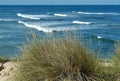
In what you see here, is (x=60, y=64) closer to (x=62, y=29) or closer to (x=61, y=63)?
(x=61, y=63)

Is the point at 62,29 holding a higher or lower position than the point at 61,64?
lower

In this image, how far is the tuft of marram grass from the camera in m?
5.79

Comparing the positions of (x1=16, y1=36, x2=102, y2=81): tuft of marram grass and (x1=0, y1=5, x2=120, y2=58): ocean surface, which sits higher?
(x1=16, y1=36, x2=102, y2=81): tuft of marram grass

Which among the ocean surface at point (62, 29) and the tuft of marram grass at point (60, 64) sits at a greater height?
the tuft of marram grass at point (60, 64)

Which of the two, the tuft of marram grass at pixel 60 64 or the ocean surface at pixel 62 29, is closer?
the tuft of marram grass at pixel 60 64

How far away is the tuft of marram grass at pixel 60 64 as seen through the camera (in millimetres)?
5793

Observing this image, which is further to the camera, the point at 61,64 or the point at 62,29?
the point at 62,29

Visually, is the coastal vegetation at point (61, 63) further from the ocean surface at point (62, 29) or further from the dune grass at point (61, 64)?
the ocean surface at point (62, 29)

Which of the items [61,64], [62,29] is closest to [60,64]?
[61,64]

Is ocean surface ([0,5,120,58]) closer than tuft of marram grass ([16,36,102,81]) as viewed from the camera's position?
No

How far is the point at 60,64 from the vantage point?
5.84m

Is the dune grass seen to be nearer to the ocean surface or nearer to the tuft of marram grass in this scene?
the tuft of marram grass

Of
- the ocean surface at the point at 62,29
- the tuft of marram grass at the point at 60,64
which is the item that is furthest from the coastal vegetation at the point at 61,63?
the ocean surface at the point at 62,29

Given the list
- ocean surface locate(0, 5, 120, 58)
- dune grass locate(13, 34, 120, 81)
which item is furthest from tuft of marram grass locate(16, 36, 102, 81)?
ocean surface locate(0, 5, 120, 58)
